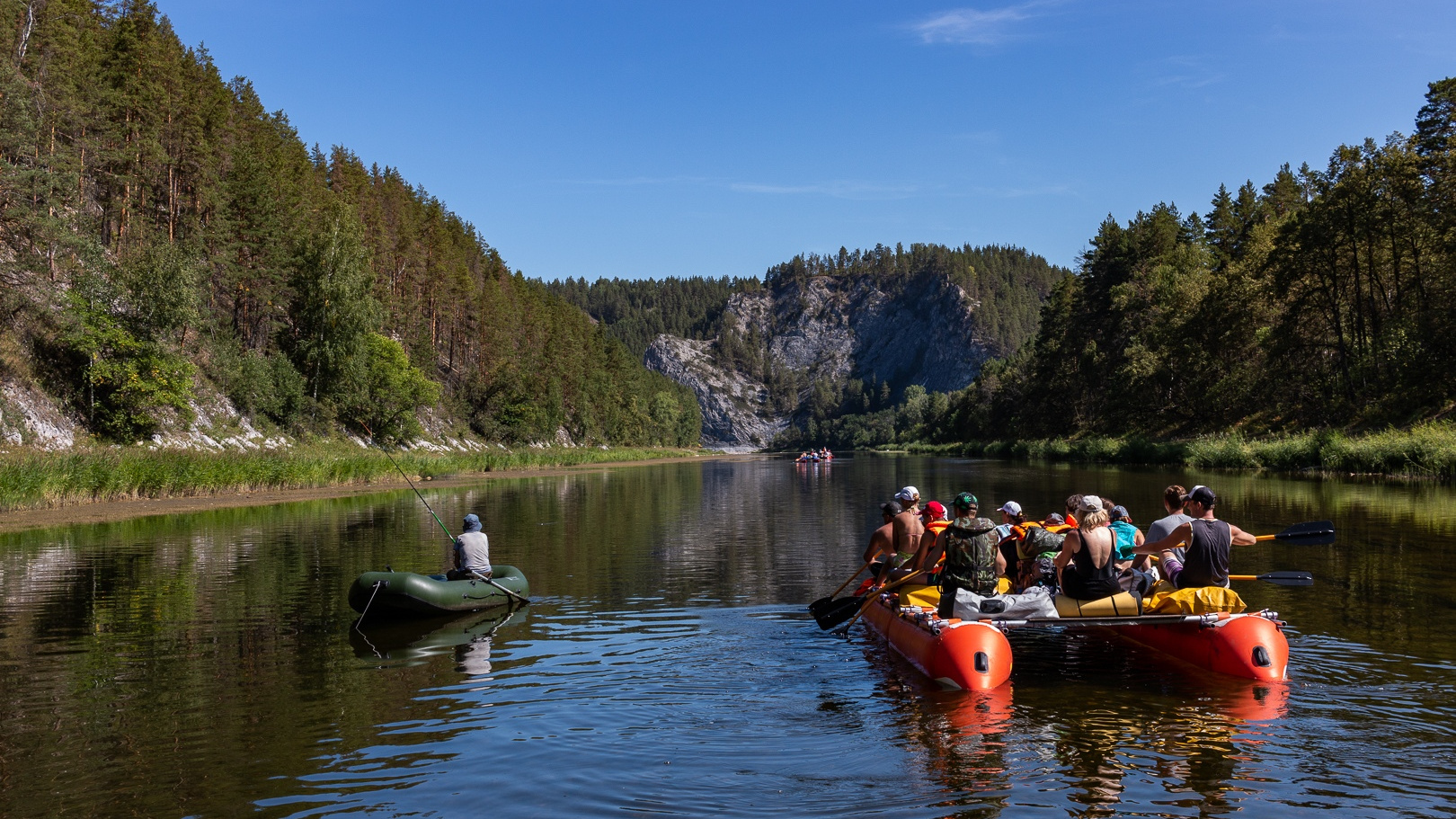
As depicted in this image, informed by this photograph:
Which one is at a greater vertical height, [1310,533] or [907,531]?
[907,531]

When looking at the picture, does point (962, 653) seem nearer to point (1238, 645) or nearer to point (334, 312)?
point (1238, 645)

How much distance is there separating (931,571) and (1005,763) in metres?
5.86

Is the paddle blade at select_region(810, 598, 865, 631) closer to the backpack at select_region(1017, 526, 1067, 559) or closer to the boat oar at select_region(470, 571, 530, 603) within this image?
the backpack at select_region(1017, 526, 1067, 559)

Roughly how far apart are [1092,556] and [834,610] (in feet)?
14.0

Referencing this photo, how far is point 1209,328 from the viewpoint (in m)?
79.4

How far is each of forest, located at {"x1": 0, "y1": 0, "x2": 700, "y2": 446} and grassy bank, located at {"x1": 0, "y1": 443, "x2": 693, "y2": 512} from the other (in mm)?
5559

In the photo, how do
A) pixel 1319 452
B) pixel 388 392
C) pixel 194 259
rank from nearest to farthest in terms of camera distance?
1. pixel 1319 452
2. pixel 194 259
3. pixel 388 392

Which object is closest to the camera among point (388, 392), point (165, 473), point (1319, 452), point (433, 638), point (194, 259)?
point (433, 638)

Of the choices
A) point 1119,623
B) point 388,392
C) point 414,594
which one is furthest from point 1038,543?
point 388,392

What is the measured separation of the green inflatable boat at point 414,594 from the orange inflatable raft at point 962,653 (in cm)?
883

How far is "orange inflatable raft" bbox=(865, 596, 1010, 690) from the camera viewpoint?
11.7 metres

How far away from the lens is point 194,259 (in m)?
57.2

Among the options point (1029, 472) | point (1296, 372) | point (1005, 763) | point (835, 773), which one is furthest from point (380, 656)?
point (1296, 372)

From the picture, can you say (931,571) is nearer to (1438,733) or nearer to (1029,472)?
(1438,733)
